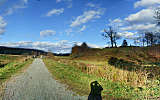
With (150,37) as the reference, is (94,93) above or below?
below

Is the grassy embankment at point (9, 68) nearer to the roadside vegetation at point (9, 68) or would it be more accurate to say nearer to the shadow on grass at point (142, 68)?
the roadside vegetation at point (9, 68)

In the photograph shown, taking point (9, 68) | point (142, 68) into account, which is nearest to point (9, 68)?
point (9, 68)

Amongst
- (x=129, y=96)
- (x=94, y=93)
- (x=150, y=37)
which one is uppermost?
(x=150, y=37)

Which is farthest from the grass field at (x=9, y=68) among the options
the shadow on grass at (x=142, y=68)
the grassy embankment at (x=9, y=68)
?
the shadow on grass at (x=142, y=68)

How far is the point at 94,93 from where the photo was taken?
369 centimetres

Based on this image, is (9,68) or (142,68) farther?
(9,68)

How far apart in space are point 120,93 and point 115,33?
179 ft

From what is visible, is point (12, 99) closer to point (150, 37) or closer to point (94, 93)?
point (94, 93)

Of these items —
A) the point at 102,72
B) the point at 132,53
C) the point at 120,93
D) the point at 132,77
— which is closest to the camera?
the point at 120,93

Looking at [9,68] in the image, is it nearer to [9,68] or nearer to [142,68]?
[9,68]

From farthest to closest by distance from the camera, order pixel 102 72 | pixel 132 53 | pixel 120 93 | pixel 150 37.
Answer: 1. pixel 150 37
2. pixel 132 53
3. pixel 102 72
4. pixel 120 93

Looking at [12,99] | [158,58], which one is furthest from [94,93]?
[158,58]

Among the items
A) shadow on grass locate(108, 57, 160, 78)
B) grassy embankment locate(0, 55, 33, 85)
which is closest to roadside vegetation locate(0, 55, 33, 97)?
grassy embankment locate(0, 55, 33, 85)

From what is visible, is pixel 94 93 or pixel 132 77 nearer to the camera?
pixel 94 93
